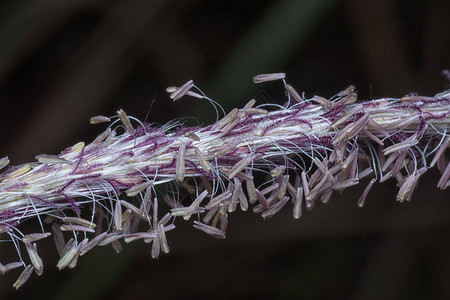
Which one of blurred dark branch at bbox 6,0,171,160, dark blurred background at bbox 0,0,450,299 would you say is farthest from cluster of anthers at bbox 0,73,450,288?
blurred dark branch at bbox 6,0,171,160

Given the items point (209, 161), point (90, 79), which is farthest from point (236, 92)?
point (209, 161)

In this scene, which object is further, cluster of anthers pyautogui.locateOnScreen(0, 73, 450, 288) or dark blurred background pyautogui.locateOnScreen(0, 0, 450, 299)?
dark blurred background pyautogui.locateOnScreen(0, 0, 450, 299)

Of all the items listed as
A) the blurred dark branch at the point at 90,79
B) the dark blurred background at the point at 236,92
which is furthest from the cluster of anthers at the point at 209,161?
the blurred dark branch at the point at 90,79

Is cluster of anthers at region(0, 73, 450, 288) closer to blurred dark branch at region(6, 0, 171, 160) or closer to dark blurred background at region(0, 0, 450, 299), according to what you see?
dark blurred background at region(0, 0, 450, 299)

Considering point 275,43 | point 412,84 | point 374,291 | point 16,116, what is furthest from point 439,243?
point 16,116

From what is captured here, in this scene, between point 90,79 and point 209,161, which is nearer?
point 209,161

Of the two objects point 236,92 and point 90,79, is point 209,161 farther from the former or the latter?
point 90,79

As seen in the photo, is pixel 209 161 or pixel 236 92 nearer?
pixel 209 161

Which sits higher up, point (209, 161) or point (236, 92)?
point (209, 161)

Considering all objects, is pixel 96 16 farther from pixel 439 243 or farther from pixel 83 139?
pixel 439 243
